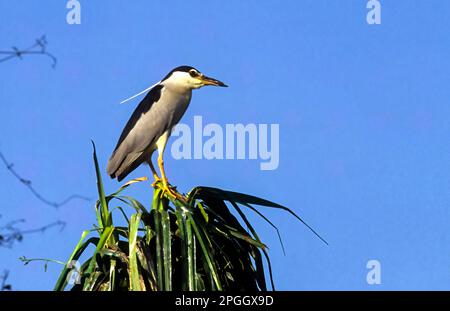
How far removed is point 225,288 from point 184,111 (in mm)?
3320

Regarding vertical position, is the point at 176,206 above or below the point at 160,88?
below

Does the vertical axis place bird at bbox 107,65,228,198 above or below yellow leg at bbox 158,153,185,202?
above

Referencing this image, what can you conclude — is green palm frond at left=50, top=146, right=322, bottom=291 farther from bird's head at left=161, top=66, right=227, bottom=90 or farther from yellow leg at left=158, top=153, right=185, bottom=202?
bird's head at left=161, top=66, right=227, bottom=90

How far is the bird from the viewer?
28.0 feet

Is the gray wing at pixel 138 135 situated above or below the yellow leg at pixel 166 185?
above

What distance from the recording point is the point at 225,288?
20.3ft

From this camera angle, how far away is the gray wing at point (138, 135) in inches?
335

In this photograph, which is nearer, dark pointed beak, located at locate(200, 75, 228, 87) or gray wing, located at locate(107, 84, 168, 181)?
gray wing, located at locate(107, 84, 168, 181)

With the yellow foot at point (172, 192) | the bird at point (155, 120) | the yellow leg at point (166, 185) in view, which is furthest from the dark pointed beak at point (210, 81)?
the yellow foot at point (172, 192)

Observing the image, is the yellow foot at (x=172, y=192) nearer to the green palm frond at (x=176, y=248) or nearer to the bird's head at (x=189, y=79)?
the green palm frond at (x=176, y=248)

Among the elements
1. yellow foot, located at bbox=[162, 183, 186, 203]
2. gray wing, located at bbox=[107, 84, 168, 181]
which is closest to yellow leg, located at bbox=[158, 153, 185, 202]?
yellow foot, located at bbox=[162, 183, 186, 203]
